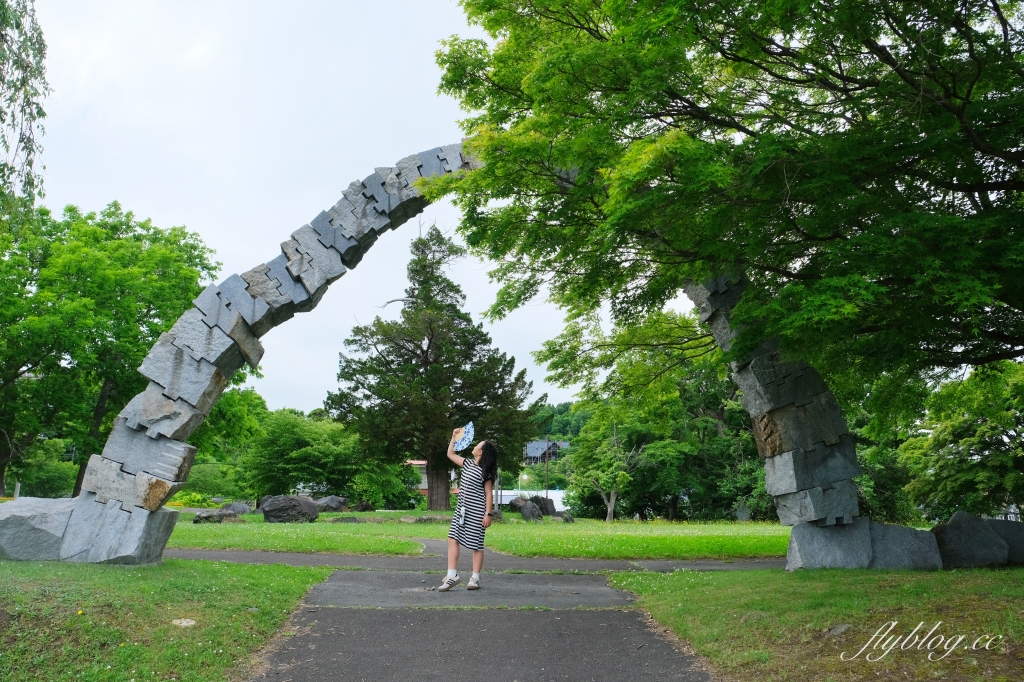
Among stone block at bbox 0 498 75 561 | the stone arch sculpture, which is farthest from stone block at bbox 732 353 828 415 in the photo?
stone block at bbox 0 498 75 561

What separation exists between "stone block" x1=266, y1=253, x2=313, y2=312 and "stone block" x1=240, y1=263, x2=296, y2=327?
3 centimetres

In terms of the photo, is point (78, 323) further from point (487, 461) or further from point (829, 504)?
point (829, 504)

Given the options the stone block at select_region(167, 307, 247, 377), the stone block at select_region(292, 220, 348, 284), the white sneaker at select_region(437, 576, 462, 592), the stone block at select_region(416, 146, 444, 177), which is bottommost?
the white sneaker at select_region(437, 576, 462, 592)

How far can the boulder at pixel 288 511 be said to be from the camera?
22469 millimetres

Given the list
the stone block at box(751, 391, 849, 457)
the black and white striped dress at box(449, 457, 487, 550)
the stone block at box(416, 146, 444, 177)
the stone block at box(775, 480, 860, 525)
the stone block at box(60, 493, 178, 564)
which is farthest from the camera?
the stone block at box(416, 146, 444, 177)

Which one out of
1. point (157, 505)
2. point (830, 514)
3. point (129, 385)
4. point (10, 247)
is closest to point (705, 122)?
point (830, 514)

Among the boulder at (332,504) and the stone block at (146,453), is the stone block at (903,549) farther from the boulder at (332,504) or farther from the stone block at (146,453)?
the boulder at (332,504)

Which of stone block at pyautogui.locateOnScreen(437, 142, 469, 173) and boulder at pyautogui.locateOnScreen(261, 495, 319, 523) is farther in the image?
boulder at pyautogui.locateOnScreen(261, 495, 319, 523)

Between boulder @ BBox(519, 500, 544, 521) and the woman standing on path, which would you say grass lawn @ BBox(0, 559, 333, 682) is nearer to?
the woman standing on path

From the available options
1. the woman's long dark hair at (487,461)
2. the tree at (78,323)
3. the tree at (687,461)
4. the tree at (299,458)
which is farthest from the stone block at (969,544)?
the tree at (299,458)

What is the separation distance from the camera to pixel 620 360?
1435 cm

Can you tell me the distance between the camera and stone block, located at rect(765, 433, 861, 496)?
9508 mm

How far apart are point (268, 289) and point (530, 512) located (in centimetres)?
2278

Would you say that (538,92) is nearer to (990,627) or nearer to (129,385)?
(990,627)
